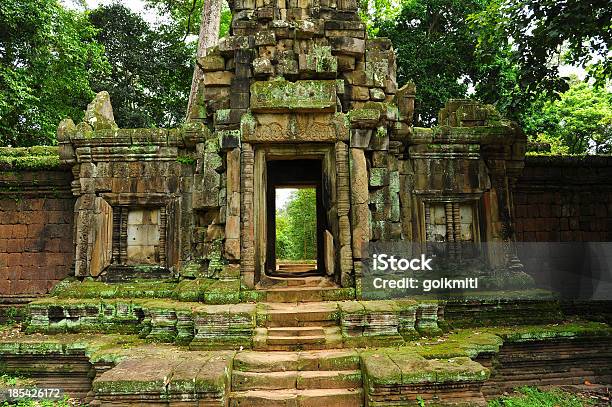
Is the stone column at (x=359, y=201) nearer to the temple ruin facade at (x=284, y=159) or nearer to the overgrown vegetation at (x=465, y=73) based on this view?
the temple ruin facade at (x=284, y=159)

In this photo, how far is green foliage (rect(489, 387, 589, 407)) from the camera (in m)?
5.60

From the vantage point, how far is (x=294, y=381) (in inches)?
201

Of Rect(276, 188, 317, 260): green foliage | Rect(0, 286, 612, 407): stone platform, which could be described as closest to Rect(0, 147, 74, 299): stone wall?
Rect(0, 286, 612, 407): stone platform

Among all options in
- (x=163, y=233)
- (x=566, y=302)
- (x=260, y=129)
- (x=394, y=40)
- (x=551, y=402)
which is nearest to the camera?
(x=551, y=402)

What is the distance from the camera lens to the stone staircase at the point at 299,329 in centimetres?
576

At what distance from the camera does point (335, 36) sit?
25.0 feet

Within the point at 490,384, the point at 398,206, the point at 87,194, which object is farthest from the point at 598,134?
the point at 87,194

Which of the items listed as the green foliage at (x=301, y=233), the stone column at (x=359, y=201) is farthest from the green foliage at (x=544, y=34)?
the green foliage at (x=301, y=233)

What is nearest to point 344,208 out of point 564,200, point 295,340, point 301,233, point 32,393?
point 295,340

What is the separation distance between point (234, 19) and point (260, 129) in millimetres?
2278

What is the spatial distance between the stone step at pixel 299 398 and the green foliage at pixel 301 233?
709 inches

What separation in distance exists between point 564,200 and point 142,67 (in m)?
15.9

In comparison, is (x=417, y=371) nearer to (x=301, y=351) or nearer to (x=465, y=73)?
(x=301, y=351)

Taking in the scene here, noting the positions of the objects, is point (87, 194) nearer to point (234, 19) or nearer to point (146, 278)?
point (146, 278)
